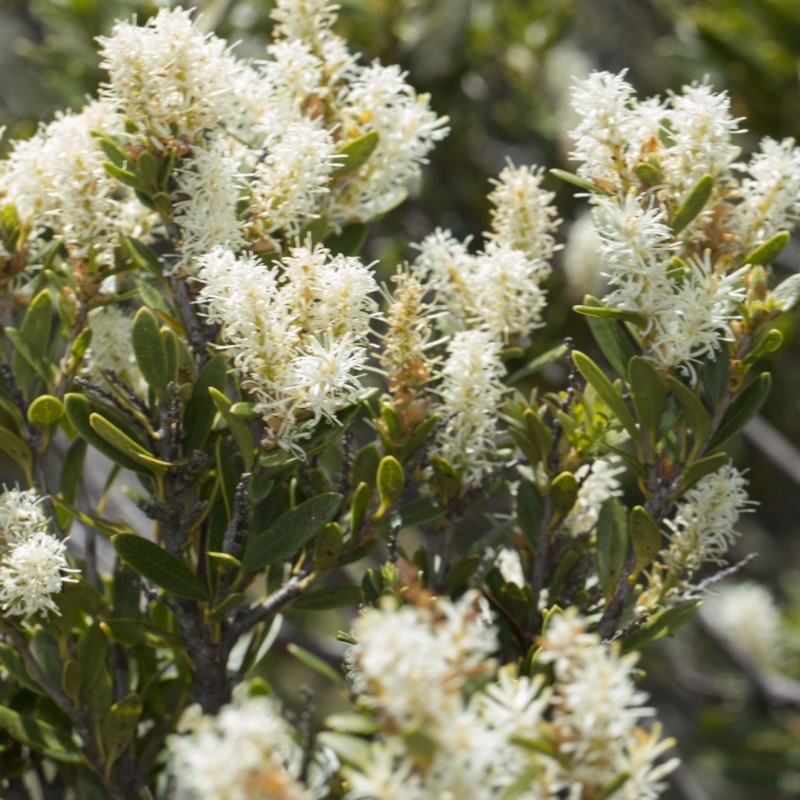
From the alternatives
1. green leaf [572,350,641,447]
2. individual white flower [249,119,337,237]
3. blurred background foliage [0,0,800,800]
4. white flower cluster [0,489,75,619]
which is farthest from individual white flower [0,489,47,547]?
blurred background foliage [0,0,800,800]

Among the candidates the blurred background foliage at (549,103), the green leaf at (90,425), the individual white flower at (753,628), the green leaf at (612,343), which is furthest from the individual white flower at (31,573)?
the individual white flower at (753,628)

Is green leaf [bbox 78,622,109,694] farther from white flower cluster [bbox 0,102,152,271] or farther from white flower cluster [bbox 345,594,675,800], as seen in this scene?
white flower cluster [bbox 345,594,675,800]

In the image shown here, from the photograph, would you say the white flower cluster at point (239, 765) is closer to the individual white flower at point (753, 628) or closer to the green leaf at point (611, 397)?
the green leaf at point (611, 397)

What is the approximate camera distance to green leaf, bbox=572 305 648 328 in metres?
1.32

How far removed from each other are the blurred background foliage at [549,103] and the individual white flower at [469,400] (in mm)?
1395

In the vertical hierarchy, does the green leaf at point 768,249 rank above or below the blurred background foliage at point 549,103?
below

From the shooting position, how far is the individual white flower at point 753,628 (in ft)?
12.0

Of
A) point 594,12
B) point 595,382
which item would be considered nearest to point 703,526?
point 595,382

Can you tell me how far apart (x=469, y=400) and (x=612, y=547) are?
0.85ft

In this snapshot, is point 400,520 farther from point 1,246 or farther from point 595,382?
point 1,246

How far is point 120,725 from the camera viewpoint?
57.3 inches

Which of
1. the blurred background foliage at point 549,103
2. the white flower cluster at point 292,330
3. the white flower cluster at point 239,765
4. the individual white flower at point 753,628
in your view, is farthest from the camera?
the individual white flower at point 753,628

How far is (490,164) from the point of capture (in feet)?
11.8

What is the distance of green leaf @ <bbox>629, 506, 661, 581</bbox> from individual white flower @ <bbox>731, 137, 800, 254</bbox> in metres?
0.39
